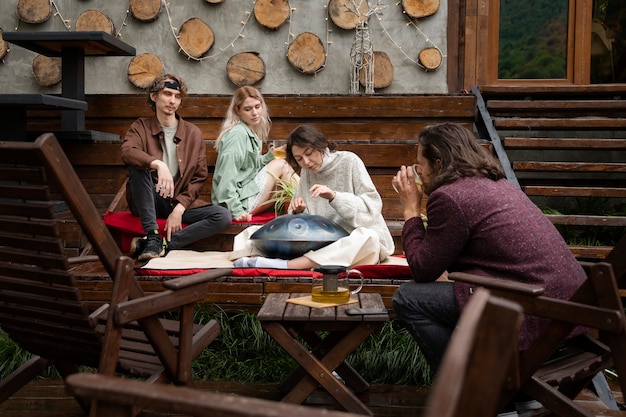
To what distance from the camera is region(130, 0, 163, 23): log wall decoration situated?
7617mm

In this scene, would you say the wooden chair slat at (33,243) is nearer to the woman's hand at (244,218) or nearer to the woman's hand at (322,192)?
the woman's hand at (322,192)

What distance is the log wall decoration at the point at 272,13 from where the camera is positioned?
24.9 ft

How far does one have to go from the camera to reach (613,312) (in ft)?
8.13

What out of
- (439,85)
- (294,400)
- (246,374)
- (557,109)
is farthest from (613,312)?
(439,85)

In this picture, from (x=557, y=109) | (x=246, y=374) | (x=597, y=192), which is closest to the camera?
(x=246, y=374)

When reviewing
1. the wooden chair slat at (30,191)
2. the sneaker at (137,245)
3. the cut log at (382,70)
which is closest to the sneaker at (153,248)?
the sneaker at (137,245)

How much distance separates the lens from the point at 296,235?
453 cm

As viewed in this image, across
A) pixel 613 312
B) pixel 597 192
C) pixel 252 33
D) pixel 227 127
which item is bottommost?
pixel 613 312

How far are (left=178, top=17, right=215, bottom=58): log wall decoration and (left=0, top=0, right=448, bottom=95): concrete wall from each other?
68 millimetres

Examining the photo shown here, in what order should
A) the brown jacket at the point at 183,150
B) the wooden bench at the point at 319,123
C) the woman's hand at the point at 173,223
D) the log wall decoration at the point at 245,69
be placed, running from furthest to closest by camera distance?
the log wall decoration at the point at 245,69, the wooden bench at the point at 319,123, the brown jacket at the point at 183,150, the woman's hand at the point at 173,223

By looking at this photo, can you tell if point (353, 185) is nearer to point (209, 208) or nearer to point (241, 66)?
point (209, 208)

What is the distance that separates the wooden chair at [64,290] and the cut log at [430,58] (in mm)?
5140

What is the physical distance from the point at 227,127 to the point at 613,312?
3.68 metres

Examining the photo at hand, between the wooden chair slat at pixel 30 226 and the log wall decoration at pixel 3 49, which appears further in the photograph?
the log wall decoration at pixel 3 49
